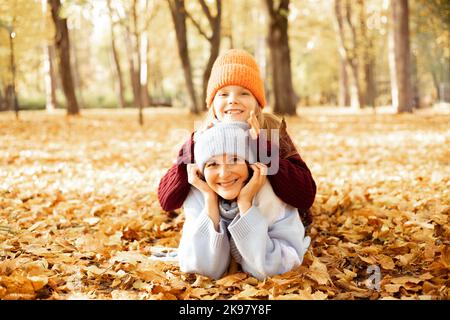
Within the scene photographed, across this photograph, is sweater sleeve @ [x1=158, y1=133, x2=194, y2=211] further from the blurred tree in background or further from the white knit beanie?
the blurred tree in background

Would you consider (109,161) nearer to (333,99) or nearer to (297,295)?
(297,295)

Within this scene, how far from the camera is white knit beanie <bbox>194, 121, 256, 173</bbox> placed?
2438mm

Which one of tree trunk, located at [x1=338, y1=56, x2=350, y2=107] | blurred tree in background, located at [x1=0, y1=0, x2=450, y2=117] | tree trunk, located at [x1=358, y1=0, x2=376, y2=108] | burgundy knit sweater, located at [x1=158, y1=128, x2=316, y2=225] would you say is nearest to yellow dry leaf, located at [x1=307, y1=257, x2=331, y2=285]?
burgundy knit sweater, located at [x1=158, y1=128, x2=316, y2=225]

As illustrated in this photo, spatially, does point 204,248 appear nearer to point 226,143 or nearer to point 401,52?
point 226,143

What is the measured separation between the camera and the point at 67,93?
45.6ft

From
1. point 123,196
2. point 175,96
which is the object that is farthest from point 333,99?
point 123,196

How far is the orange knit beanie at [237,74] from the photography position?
9.04ft

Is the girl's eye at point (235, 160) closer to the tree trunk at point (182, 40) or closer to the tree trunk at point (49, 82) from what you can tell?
the tree trunk at point (182, 40)

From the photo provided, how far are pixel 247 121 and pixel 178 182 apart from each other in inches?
21.7

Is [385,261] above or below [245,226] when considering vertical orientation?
below

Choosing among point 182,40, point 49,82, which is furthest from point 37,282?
point 49,82

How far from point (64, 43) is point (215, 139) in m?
12.8

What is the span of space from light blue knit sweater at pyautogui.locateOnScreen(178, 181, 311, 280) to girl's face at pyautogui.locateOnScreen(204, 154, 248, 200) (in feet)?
0.48

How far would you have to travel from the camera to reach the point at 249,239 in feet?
8.14
